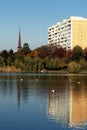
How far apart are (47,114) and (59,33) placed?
14739 cm

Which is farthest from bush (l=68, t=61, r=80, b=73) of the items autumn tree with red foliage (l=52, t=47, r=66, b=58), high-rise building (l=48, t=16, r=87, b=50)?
high-rise building (l=48, t=16, r=87, b=50)

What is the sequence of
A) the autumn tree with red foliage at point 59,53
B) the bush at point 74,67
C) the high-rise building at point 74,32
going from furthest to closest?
the high-rise building at point 74,32, the autumn tree with red foliage at point 59,53, the bush at point 74,67

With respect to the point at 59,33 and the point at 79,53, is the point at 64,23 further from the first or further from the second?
the point at 79,53

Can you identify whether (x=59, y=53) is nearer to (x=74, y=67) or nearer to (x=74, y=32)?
(x=74, y=32)

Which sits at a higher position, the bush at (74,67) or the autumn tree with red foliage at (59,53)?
the autumn tree with red foliage at (59,53)

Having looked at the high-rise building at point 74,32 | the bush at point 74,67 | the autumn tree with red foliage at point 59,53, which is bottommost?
the bush at point 74,67

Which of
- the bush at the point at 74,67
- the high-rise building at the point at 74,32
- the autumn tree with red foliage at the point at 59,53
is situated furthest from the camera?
the high-rise building at the point at 74,32

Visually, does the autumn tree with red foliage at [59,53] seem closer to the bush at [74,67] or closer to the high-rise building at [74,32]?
the high-rise building at [74,32]

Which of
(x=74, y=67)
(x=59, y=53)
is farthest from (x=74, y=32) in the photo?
(x=74, y=67)

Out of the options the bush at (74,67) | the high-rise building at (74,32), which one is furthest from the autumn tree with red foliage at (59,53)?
the bush at (74,67)

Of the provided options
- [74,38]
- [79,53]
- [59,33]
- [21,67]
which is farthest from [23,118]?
[59,33]

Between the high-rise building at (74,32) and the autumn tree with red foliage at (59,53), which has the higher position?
the high-rise building at (74,32)

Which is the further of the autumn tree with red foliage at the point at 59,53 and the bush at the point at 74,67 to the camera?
the autumn tree with red foliage at the point at 59,53

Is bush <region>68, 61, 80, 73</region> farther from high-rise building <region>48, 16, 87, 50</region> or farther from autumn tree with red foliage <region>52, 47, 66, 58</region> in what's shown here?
high-rise building <region>48, 16, 87, 50</region>
